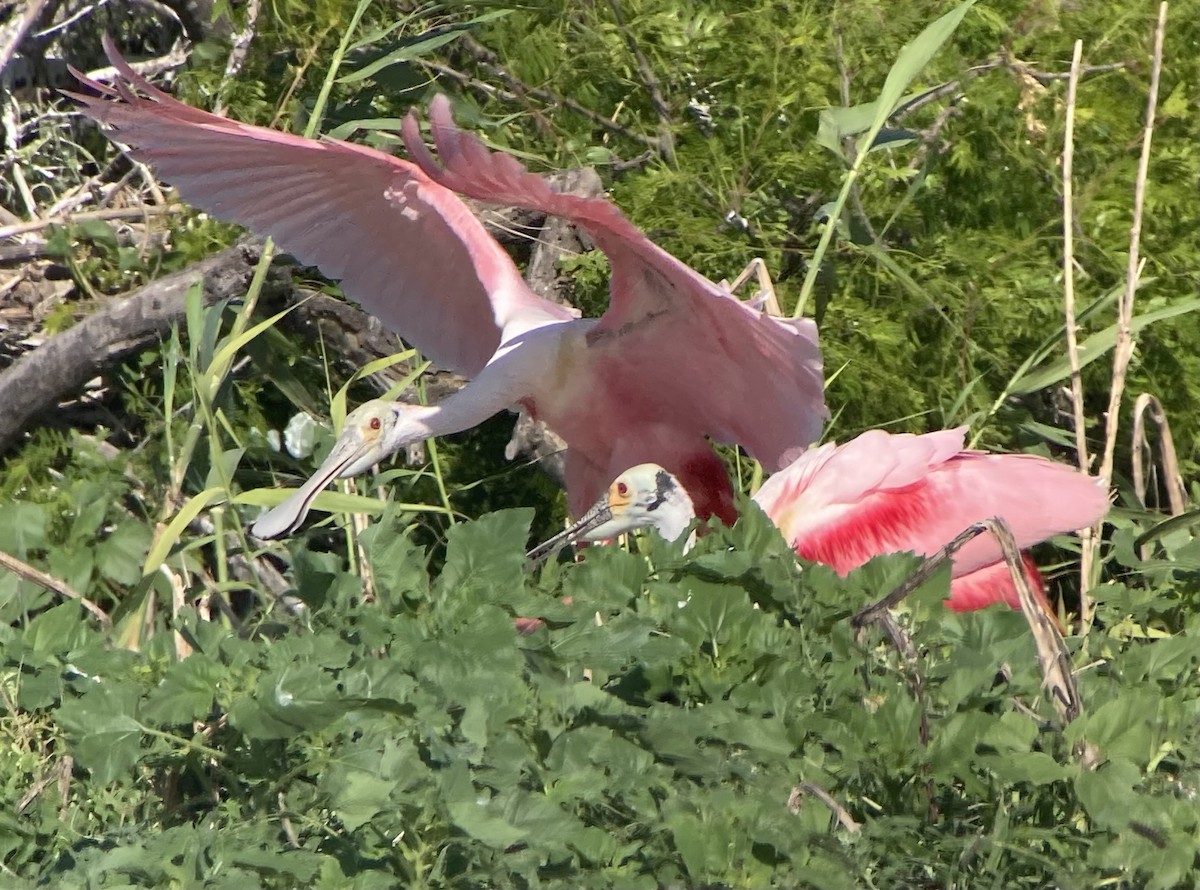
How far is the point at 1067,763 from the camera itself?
6.28ft

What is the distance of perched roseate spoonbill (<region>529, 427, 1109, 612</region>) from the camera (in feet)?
11.9

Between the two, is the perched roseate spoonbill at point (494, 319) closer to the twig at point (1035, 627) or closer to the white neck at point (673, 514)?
the white neck at point (673, 514)

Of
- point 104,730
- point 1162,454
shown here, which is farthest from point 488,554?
point 1162,454

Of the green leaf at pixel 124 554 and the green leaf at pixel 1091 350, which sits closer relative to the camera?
the green leaf at pixel 124 554

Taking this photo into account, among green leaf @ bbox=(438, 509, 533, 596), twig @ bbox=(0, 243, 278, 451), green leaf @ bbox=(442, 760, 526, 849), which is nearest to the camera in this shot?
green leaf @ bbox=(442, 760, 526, 849)

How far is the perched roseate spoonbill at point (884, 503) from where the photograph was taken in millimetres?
3633

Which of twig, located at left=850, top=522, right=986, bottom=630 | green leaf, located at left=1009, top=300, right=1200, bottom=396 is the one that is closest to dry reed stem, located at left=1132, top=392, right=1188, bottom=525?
green leaf, located at left=1009, top=300, right=1200, bottom=396

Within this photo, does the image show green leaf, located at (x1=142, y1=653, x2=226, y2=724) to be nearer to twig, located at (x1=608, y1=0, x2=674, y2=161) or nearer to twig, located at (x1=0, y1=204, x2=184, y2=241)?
twig, located at (x1=608, y1=0, x2=674, y2=161)

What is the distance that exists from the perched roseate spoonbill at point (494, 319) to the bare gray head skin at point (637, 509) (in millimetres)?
273

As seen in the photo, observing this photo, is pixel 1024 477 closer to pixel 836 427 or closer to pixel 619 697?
pixel 836 427

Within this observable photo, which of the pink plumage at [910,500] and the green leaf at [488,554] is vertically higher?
the green leaf at [488,554]

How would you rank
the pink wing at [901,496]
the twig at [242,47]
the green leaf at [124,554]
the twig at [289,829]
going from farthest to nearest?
1. the twig at [242,47]
2. the pink wing at [901,496]
3. the green leaf at [124,554]
4. the twig at [289,829]

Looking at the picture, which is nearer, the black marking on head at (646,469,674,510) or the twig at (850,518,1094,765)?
the twig at (850,518,1094,765)

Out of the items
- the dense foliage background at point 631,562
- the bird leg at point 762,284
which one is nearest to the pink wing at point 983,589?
the dense foliage background at point 631,562
